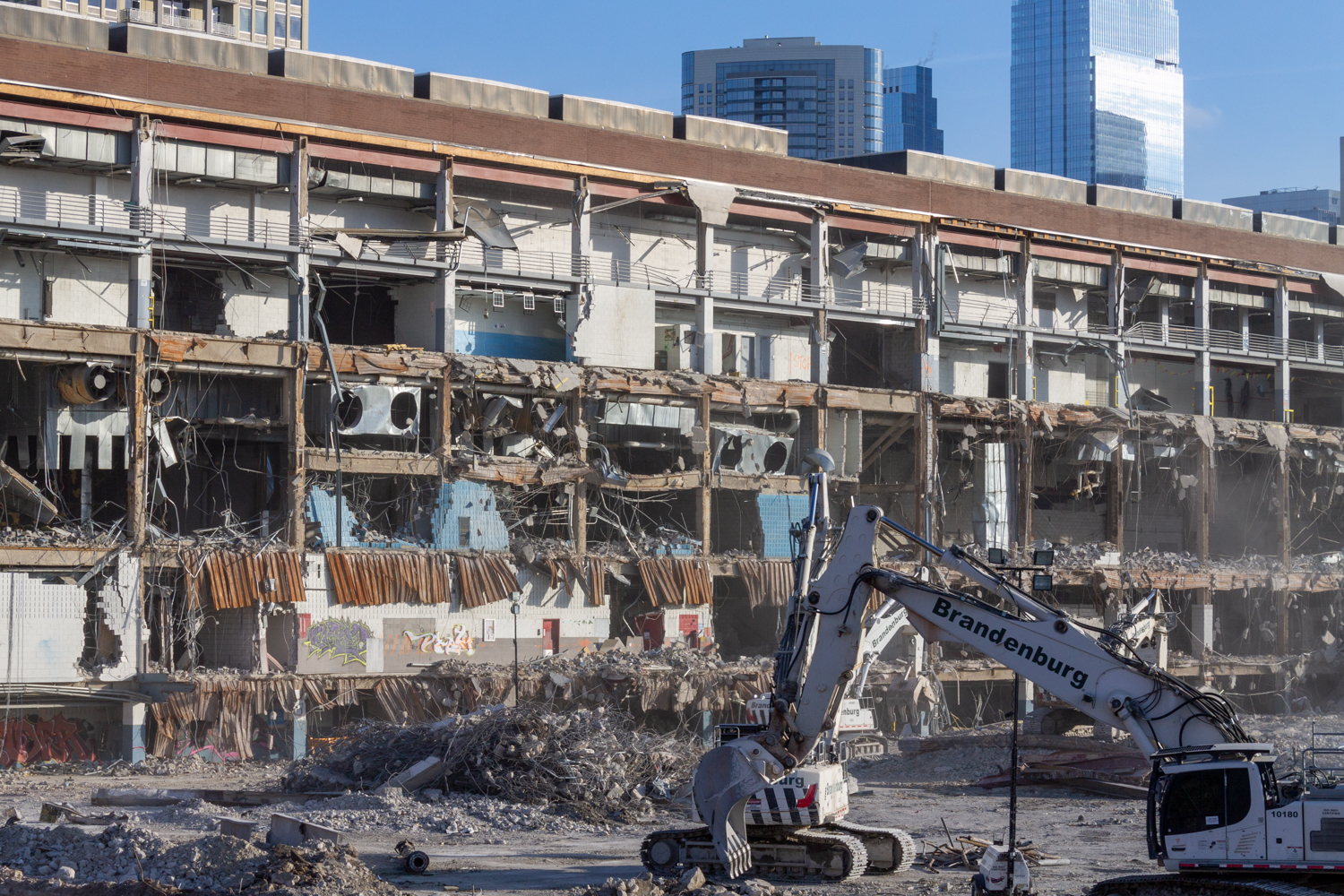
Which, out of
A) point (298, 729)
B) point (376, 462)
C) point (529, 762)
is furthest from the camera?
point (376, 462)

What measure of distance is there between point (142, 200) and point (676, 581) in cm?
1789

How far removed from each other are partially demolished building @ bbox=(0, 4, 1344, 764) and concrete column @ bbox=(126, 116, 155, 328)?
0.47ft

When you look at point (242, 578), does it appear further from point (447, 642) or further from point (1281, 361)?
point (1281, 361)

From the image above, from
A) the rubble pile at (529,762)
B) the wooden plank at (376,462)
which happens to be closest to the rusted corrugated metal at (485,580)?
the wooden plank at (376,462)

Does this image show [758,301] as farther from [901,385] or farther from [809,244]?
[901,385]

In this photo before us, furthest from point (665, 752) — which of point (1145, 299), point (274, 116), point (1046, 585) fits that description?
point (1145, 299)

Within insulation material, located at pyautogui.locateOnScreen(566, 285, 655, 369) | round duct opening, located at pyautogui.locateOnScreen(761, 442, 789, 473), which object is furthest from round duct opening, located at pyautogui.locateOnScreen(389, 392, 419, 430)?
round duct opening, located at pyautogui.locateOnScreen(761, 442, 789, 473)

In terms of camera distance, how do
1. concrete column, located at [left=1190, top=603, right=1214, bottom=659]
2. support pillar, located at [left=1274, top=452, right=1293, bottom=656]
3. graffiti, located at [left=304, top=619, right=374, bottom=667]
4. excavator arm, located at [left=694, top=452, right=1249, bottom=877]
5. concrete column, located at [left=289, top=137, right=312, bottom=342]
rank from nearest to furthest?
excavator arm, located at [left=694, top=452, right=1249, bottom=877] < graffiti, located at [left=304, top=619, right=374, bottom=667] < concrete column, located at [left=289, top=137, right=312, bottom=342] < concrete column, located at [left=1190, top=603, right=1214, bottom=659] < support pillar, located at [left=1274, top=452, right=1293, bottom=656]

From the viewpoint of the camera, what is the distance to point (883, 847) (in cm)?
1995

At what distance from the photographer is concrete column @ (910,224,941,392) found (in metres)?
52.2

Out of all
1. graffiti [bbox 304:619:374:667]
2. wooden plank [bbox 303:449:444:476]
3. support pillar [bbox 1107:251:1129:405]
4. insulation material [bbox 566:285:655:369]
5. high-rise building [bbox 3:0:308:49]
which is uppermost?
high-rise building [bbox 3:0:308:49]

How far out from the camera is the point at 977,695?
5119cm

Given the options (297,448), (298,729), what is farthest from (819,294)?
(298,729)

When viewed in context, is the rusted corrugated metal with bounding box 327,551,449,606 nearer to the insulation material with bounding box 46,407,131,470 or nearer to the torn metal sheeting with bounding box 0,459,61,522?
the insulation material with bounding box 46,407,131,470
